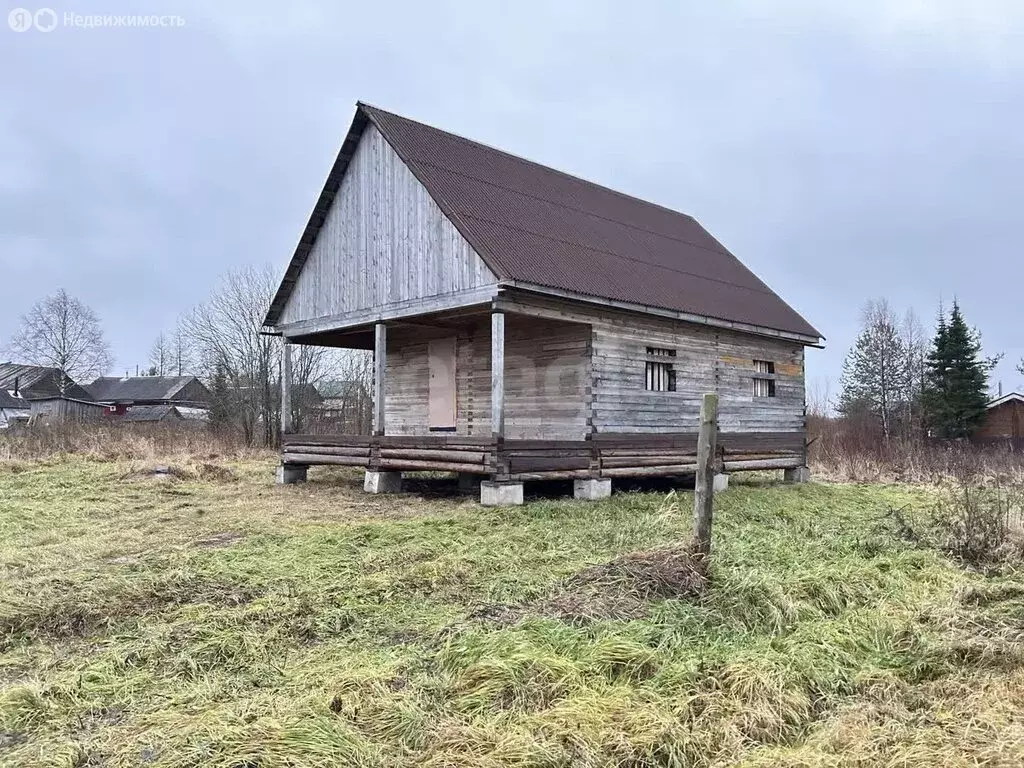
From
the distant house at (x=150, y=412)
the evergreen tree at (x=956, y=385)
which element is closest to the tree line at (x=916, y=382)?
the evergreen tree at (x=956, y=385)

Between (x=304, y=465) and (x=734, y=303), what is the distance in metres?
10.3

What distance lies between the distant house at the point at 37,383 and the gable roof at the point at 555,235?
2026 inches

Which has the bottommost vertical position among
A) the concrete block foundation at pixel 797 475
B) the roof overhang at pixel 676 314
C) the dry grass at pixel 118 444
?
the concrete block foundation at pixel 797 475

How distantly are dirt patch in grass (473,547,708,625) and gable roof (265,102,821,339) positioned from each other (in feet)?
21.2

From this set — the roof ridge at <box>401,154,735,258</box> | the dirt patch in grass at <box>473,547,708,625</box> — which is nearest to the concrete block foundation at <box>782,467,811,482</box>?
the roof ridge at <box>401,154,735,258</box>

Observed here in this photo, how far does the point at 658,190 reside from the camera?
204 feet

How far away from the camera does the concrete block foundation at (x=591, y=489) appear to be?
12.7m

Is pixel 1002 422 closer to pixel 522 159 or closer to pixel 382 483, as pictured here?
pixel 522 159

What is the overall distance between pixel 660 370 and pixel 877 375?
31.8 m

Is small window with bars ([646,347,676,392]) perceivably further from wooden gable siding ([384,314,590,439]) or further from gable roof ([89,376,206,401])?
gable roof ([89,376,206,401])

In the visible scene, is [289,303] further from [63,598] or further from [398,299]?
[63,598]

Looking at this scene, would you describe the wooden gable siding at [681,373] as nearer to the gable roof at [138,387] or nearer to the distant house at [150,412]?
the distant house at [150,412]

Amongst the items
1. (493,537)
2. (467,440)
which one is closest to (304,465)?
(467,440)

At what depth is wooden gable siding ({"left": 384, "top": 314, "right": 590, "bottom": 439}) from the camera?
13758 millimetres
